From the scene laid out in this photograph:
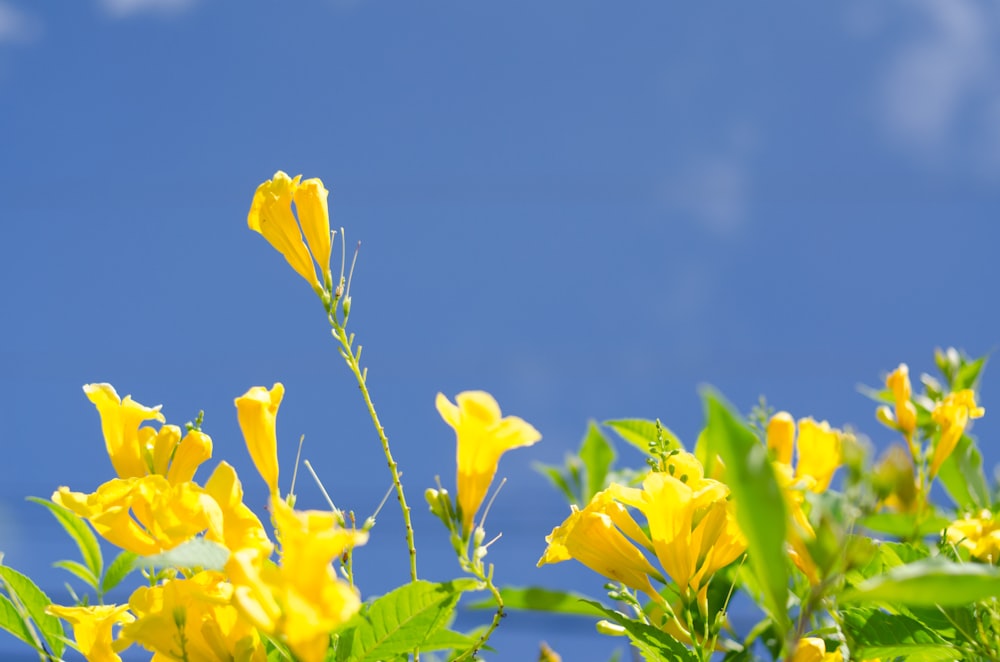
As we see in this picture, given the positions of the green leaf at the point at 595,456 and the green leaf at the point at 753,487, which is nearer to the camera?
the green leaf at the point at 753,487

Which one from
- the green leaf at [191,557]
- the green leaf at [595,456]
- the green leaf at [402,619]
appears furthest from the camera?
the green leaf at [595,456]

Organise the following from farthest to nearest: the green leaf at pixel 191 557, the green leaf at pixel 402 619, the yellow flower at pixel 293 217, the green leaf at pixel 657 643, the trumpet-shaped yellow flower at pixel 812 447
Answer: the trumpet-shaped yellow flower at pixel 812 447 < the yellow flower at pixel 293 217 < the green leaf at pixel 657 643 < the green leaf at pixel 402 619 < the green leaf at pixel 191 557

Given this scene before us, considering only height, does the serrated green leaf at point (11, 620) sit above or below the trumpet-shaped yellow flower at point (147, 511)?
below

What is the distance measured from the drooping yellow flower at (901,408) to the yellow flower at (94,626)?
1775mm

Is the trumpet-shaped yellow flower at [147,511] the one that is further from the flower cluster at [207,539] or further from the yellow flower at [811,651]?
the yellow flower at [811,651]

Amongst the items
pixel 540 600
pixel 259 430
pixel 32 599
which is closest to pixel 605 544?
pixel 540 600

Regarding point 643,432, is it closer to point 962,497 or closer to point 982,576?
point 962,497

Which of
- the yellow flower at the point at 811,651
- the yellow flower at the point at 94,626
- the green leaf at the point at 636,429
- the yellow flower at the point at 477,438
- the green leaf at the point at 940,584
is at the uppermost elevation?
the green leaf at the point at 636,429

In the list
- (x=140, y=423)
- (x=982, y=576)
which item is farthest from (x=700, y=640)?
(x=140, y=423)

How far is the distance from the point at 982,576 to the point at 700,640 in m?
0.84

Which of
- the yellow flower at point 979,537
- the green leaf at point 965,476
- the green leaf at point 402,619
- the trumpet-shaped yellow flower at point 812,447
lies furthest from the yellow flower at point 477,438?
the green leaf at point 965,476

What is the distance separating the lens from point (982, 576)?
72 cm

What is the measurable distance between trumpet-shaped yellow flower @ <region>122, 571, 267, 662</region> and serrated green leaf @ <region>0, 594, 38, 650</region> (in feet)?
1.13

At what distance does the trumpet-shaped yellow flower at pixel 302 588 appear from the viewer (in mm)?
754
